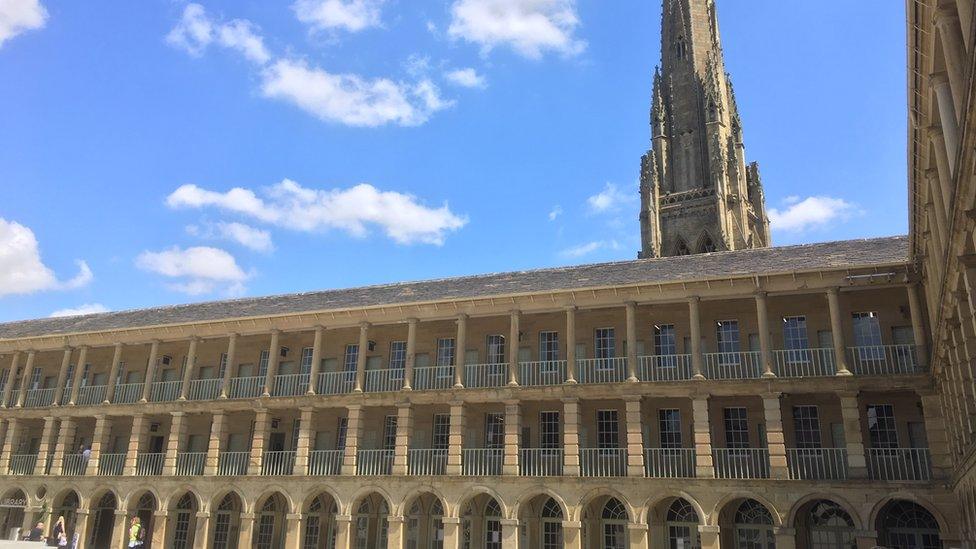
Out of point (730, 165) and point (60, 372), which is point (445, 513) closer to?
point (60, 372)

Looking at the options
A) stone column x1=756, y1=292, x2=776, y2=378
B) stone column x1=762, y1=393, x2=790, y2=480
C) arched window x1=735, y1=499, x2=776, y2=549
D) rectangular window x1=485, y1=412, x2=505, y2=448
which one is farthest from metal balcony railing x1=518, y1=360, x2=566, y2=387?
arched window x1=735, y1=499, x2=776, y2=549

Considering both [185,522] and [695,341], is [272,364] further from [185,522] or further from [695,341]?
[695,341]

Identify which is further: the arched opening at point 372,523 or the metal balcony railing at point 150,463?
the metal balcony railing at point 150,463

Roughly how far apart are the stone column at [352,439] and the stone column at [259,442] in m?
3.25

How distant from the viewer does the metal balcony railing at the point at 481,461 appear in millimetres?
26156

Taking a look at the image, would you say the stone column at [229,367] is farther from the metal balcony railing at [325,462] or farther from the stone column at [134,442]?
the metal balcony railing at [325,462]

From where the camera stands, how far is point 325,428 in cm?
3038

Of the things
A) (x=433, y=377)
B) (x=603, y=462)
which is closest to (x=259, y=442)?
(x=433, y=377)

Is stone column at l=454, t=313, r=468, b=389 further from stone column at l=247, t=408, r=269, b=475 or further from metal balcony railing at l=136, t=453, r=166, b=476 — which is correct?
metal balcony railing at l=136, t=453, r=166, b=476

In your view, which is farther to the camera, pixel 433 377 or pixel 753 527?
pixel 433 377

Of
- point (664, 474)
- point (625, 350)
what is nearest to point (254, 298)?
point (625, 350)

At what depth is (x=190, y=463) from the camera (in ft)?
99.4

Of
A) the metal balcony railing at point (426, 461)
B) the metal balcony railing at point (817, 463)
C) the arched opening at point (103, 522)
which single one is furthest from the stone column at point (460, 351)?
the arched opening at point (103, 522)

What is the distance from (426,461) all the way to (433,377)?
328 centimetres
